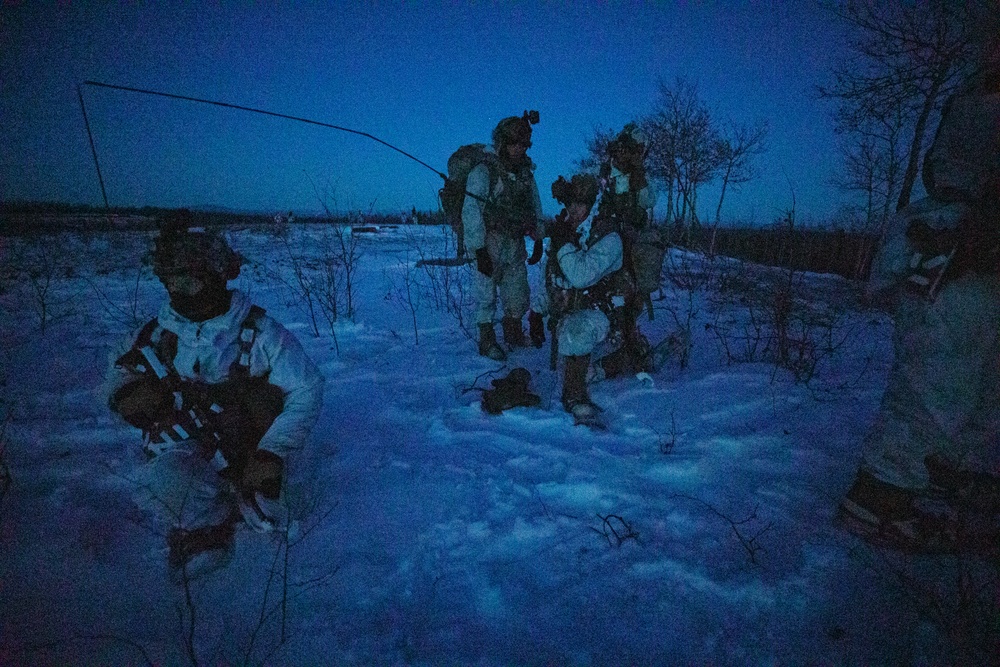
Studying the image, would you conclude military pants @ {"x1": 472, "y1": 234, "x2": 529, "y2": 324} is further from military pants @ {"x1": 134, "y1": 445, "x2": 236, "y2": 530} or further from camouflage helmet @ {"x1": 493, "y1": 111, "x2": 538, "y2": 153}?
military pants @ {"x1": 134, "y1": 445, "x2": 236, "y2": 530}

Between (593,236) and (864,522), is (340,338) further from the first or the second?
(864,522)

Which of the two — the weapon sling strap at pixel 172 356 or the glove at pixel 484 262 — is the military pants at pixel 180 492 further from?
the glove at pixel 484 262

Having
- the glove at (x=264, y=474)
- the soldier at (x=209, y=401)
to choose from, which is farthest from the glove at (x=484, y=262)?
the glove at (x=264, y=474)

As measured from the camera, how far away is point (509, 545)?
Answer: 5.55 feet

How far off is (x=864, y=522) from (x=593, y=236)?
1.94 metres

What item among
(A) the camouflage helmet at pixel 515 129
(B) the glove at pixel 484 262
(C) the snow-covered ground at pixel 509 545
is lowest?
(C) the snow-covered ground at pixel 509 545

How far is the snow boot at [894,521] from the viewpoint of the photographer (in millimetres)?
1499

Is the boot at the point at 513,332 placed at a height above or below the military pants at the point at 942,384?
below

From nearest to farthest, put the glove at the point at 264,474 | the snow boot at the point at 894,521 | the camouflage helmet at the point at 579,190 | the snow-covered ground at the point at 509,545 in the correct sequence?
the snow-covered ground at the point at 509,545
the snow boot at the point at 894,521
the glove at the point at 264,474
the camouflage helmet at the point at 579,190

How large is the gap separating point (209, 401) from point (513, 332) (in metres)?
2.81

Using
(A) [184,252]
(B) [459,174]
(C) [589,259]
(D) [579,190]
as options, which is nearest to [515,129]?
(B) [459,174]

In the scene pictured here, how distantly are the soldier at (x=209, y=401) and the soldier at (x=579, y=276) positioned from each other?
1578 mm

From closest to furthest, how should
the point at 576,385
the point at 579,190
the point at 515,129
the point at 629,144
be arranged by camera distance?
the point at 579,190 < the point at 576,385 < the point at 629,144 < the point at 515,129

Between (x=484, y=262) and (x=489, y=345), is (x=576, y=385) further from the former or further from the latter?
(x=484, y=262)
